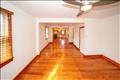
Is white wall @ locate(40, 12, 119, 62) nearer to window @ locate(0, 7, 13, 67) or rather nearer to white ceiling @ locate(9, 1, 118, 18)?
white ceiling @ locate(9, 1, 118, 18)

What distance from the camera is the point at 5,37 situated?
3.02 metres

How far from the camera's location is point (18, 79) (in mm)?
3701

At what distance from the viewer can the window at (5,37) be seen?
290cm

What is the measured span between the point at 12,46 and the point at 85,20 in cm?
401

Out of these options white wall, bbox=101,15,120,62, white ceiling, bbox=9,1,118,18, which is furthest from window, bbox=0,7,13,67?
white wall, bbox=101,15,120,62

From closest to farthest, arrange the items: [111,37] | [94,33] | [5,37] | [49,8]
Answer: [5,37]
[49,8]
[111,37]
[94,33]

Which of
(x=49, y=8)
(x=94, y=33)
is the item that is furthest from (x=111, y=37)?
(x=49, y=8)

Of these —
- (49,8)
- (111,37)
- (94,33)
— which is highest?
(49,8)

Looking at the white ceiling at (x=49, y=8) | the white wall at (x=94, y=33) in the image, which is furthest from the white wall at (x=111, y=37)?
the white ceiling at (x=49, y=8)

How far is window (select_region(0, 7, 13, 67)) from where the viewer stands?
2.90 meters

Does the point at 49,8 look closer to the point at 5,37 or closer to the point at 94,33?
the point at 5,37

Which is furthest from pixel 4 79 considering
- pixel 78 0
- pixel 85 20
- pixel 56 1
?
pixel 85 20

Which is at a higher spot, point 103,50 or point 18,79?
point 103,50

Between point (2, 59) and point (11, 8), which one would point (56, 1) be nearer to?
point (11, 8)
